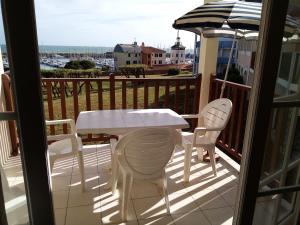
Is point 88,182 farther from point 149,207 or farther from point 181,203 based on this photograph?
point 181,203

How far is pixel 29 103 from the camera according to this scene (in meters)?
1.05

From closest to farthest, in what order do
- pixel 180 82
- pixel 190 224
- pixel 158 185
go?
pixel 190 224 → pixel 158 185 → pixel 180 82

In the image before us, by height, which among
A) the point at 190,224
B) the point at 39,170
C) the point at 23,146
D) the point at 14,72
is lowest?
the point at 190,224

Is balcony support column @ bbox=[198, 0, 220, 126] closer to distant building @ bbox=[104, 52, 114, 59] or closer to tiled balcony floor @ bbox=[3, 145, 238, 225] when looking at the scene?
tiled balcony floor @ bbox=[3, 145, 238, 225]

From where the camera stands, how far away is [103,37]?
27.9 feet

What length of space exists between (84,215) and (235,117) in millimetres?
2405

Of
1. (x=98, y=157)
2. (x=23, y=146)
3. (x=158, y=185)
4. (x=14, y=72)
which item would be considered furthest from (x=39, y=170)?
(x=98, y=157)

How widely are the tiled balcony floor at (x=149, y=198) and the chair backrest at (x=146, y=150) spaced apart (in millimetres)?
422

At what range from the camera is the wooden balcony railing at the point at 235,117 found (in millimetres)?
3248

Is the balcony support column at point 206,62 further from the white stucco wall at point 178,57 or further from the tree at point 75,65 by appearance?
the white stucco wall at point 178,57

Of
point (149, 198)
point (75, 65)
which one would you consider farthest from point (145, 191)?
point (75, 65)

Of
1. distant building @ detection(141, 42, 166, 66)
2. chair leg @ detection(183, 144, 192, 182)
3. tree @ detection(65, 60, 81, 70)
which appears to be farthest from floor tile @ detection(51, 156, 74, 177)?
distant building @ detection(141, 42, 166, 66)

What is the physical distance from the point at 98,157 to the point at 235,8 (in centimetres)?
250

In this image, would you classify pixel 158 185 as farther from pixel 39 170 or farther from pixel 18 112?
pixel 18 112
